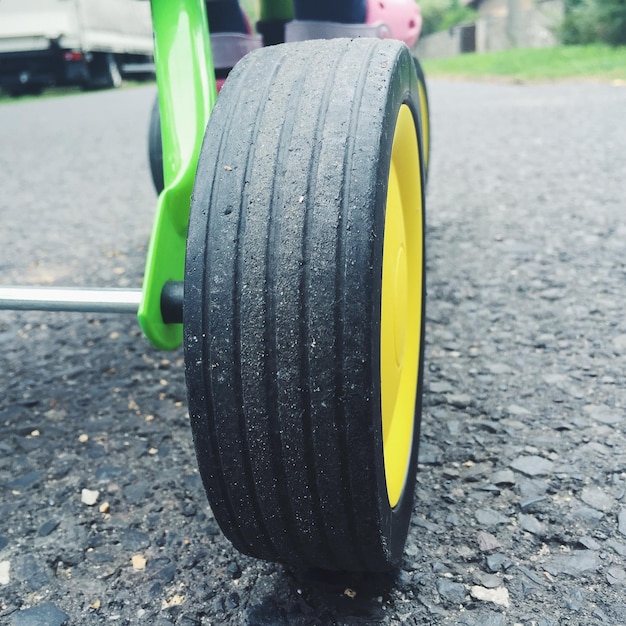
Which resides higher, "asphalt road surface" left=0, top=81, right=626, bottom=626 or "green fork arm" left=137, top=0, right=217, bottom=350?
"green fork arm" left=137, top=0, right=217, bottom=350

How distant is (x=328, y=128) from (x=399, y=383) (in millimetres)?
404

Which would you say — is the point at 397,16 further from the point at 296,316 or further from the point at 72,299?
the point at 296,316

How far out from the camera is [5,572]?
0.96 metres

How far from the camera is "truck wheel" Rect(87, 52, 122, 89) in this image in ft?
38.3

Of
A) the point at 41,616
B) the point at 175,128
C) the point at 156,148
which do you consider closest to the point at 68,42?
the point at 156,148

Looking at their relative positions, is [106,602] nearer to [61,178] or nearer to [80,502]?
[80,502]

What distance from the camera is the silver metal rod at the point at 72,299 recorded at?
37.3 inches

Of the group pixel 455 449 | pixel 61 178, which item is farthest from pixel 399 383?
pixel 61 178

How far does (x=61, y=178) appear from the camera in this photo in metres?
3.96

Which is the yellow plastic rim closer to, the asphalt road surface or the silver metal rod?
the asphalt road surface

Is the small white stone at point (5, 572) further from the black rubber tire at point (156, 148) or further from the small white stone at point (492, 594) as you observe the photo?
the black rubber tire at point (156, 148)

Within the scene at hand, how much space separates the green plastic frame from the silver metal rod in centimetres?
8

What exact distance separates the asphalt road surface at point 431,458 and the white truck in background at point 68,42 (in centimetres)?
763

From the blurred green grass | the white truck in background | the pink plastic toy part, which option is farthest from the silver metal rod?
the white truck in background
